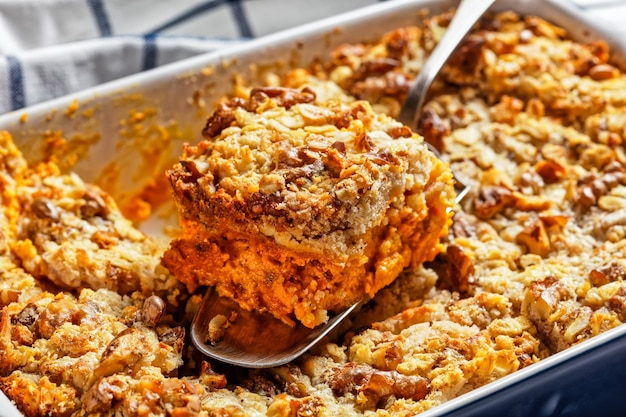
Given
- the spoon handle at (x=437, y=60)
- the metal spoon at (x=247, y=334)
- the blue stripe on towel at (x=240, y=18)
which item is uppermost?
Answer: the spoon handle at (x=437, y=60)

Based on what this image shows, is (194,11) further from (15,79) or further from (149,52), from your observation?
(15,79)

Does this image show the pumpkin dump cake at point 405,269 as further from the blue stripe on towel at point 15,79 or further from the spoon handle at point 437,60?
the blue stripe on towel at point 15,79

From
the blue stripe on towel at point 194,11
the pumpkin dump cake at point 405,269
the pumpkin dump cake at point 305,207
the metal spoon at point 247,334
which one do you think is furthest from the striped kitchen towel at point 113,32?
the metal spoon at point 247,334

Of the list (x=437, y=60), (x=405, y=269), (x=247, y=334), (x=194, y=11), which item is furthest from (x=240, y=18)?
(x=247, y=334)

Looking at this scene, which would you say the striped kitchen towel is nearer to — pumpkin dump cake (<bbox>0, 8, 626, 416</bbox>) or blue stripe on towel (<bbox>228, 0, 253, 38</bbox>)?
blue stripe on towel (<bbox>228, 0, 253, 38</bbox>)

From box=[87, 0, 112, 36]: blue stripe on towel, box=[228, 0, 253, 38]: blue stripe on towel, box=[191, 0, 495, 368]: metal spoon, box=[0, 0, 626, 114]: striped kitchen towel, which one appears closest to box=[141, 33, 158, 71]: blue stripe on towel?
box=[0, 0, 626, 114]: striped kitchen towel

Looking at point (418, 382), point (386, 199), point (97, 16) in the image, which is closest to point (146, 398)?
point (418, 382)
